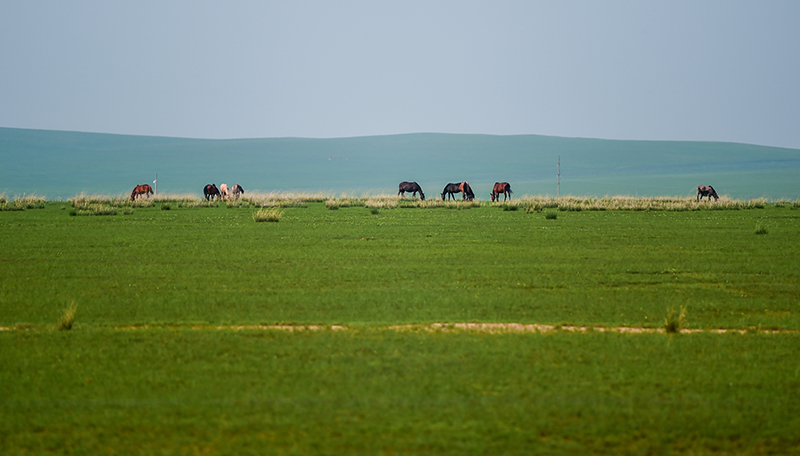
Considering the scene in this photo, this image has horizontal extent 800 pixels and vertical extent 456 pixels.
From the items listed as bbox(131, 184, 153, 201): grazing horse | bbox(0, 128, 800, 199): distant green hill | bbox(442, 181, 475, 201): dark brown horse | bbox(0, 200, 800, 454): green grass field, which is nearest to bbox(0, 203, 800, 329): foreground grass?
→ bbox(0, 200, 800, 454): green grass field

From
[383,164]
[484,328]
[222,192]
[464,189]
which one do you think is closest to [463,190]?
[464,189]

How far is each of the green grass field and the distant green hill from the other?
328 feet

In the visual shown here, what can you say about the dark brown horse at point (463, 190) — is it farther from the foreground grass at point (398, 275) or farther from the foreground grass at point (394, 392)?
the foreground grass at point (394, 392)

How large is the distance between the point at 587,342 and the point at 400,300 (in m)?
3.60

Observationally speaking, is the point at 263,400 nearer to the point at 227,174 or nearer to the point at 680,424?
the point at 680,424

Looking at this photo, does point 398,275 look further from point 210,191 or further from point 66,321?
point 210,191

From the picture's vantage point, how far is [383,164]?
16238 centimetres

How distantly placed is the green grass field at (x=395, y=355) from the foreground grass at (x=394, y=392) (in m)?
0.03

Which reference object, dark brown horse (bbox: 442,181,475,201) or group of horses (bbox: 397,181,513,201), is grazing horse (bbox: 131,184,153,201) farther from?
dark brown horse (bbox: 442,181,475,201)

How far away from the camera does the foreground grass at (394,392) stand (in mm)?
5398

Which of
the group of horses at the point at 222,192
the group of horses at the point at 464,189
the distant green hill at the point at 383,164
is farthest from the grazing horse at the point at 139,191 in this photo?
the distant green hill at the point at 383,164

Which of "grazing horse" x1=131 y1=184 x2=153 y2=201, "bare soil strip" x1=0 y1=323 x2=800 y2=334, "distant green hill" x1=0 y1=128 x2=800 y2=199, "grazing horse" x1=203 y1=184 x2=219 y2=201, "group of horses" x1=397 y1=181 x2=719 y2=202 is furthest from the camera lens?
"distant green hill" x1=0 y1=128 x2=800 y2=199

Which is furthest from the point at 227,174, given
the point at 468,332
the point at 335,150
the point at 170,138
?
the point at 468,332

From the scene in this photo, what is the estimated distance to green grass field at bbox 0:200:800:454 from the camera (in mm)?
5539
